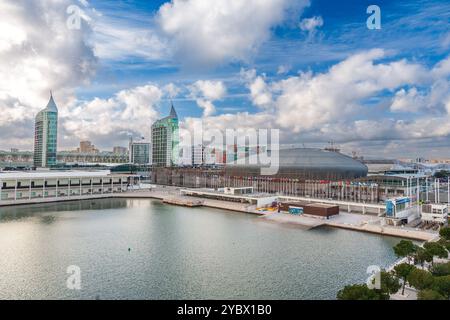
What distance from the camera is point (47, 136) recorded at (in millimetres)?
80312

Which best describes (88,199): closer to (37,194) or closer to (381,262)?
(37,194)

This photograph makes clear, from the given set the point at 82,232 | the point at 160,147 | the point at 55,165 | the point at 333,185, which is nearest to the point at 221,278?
the point at 82,232

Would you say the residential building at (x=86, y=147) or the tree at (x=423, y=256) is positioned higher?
A: the residential building at (x=86, y=147)

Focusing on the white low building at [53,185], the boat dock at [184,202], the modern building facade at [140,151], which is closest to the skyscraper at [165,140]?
the modern building facade at [140,151]

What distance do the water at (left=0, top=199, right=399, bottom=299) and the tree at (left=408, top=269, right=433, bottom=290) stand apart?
8.66ft

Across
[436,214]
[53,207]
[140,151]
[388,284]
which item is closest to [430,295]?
[388,284]

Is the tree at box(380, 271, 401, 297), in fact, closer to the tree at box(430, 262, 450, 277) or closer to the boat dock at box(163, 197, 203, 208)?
the tree at box(430, 262, 450, 277)

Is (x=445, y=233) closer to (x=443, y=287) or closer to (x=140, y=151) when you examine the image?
(x=443, y=287)

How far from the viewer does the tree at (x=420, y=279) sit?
991cm

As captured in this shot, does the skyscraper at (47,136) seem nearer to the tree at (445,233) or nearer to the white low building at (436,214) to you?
the white low building at (436,214)

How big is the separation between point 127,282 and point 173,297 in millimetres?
2414

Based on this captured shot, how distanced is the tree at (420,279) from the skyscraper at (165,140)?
A: 7741 cm

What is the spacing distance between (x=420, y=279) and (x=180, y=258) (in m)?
10.3

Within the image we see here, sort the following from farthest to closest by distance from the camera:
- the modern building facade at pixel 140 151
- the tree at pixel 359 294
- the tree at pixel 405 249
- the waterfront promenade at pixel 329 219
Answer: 1. the modern building facade at pixel 140 151
2. the waterfront promenade at pixel 329 219
3. the tree at pixel 405 249
4. the tree at pixel 359 294
